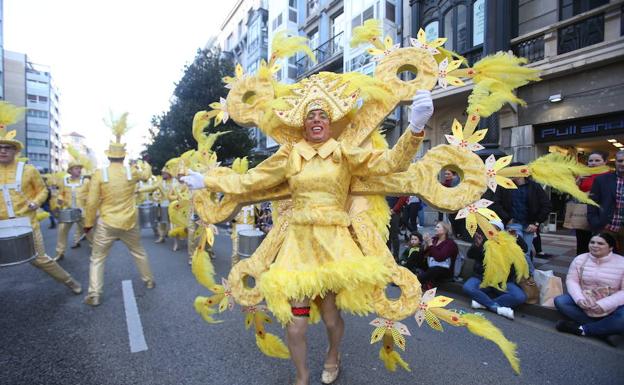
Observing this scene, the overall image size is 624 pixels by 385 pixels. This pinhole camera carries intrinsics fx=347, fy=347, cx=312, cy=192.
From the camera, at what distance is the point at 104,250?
4.33 m

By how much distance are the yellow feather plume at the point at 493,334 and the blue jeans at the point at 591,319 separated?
1.81 meters

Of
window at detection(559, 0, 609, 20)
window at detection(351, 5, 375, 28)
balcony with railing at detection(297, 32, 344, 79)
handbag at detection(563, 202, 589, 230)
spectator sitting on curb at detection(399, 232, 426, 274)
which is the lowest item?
spectator sitting on curb at detection(399, 232, 426, 274)

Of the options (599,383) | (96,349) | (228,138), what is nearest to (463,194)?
(599,383)

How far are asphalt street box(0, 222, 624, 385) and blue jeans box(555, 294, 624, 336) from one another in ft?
0.38

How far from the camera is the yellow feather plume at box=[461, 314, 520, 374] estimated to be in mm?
1927

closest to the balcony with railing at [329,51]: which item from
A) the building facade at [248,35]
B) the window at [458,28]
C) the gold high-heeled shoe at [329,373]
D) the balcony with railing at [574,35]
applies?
the building facade at [248,35]

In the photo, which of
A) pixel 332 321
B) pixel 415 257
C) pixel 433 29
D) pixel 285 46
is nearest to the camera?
pixel 332 321

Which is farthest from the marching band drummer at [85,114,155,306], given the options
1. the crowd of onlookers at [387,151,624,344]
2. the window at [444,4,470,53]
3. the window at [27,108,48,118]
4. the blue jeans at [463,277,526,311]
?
the window at [27,108,48,118]

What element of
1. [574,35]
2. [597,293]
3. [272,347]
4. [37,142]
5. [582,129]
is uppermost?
[37,142]

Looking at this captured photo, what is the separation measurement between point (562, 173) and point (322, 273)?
155 cm

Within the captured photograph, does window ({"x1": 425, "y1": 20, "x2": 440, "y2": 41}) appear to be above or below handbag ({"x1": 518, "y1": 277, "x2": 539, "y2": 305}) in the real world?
above

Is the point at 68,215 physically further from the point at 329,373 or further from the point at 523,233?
the point at 523,233

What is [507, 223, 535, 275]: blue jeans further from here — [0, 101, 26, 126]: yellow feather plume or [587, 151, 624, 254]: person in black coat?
[0, 101, 26, 126]: yellow feather plume

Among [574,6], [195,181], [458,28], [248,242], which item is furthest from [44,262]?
[574,6]
